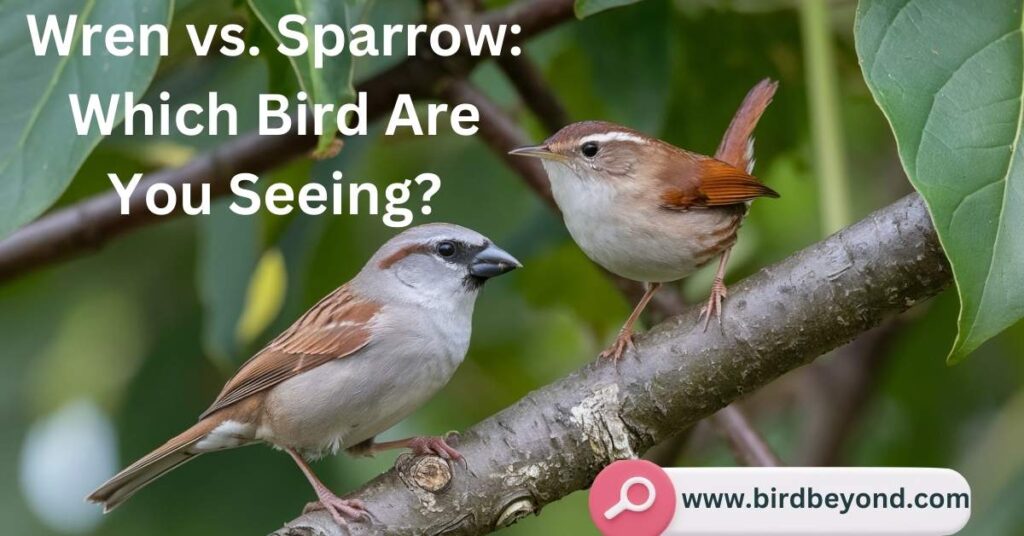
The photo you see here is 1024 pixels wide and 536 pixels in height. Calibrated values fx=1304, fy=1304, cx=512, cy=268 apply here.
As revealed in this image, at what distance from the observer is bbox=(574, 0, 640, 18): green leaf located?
10.3 ft

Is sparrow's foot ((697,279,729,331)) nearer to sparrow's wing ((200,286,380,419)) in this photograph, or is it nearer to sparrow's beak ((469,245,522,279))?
sparrow's beak ((469,245,522,279))

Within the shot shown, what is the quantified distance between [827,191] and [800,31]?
60.5 inches

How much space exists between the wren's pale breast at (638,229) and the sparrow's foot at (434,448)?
58cm

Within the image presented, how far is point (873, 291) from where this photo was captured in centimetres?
296

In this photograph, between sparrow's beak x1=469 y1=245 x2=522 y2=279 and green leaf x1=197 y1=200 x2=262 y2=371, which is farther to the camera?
green leaf x1=197 y1=200 x2=262 y2=371

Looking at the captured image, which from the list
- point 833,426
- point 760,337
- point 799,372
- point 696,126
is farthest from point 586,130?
point 799,372

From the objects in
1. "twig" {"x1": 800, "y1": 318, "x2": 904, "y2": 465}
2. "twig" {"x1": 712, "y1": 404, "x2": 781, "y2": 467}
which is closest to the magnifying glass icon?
"twig" {"x1": 712, "y1": 404, "x2": 781, "y2": 467}

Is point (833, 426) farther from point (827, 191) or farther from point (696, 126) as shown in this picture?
point (827, 191)

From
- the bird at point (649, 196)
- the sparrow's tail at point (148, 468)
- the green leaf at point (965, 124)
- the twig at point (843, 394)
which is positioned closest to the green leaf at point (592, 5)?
the bird at point (649, 196)

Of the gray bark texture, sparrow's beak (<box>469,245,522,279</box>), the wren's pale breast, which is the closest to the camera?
the gray bark texture

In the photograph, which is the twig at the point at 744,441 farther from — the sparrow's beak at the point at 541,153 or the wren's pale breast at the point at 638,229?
the sparrow's beak at the point at 541,153

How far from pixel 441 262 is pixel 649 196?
26.0 inches

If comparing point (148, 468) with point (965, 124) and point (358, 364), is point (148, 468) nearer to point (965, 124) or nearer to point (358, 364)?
point (358, 364)

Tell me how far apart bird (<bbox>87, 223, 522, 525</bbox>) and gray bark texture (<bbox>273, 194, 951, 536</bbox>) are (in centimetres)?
44
